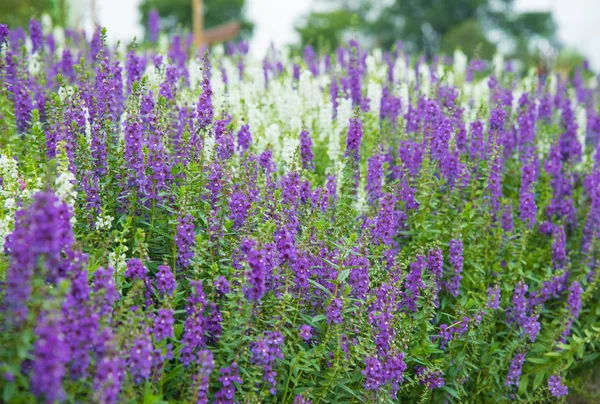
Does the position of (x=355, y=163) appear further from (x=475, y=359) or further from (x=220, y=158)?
(x=475, y=359)

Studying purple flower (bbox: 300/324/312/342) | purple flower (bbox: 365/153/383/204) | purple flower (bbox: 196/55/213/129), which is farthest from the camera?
purple flower (bbox: 365/153/383/204)

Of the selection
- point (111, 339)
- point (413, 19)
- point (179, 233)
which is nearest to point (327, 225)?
point (179, 233)

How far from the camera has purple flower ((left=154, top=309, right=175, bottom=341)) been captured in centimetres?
430

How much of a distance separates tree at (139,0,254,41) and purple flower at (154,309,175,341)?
52772 millimetres

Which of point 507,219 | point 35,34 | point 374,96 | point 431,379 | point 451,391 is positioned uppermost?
point 35,34

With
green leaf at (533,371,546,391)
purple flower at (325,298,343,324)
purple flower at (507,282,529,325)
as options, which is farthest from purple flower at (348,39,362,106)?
purple flower at (325,298,343,324)

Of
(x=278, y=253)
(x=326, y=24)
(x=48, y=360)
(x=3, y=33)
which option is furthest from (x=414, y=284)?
(x=326, y=24)

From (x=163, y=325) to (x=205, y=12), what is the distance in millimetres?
55693

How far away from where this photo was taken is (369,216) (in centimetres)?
664

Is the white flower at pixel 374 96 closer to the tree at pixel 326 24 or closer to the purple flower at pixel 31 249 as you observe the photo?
the purple flower at pixel 31 249

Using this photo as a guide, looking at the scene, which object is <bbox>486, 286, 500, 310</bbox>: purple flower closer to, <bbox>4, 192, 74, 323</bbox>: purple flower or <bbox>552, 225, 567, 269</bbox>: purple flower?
<bbox>552, 225, 567, 269</bbox>: purple flower

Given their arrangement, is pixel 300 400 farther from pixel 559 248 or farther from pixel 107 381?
pixel 559 248

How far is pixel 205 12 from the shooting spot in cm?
5694

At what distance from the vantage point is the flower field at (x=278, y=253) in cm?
404
